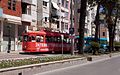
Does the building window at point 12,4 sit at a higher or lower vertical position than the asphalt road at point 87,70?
higher

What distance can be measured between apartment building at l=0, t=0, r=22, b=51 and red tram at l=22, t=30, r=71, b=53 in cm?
523

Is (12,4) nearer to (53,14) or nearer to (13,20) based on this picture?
(13,20)

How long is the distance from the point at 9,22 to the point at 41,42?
25.1ft

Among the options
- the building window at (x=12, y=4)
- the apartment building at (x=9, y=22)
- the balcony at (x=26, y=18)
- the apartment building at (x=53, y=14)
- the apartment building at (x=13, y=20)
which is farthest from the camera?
the apartment building at (x=53, y=14)

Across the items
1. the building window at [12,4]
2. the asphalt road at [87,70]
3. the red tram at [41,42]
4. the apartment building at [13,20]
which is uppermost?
the building window at [12,4]

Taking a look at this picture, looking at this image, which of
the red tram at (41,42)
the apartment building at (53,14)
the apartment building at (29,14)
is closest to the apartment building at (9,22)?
the apartment building at (29,14)

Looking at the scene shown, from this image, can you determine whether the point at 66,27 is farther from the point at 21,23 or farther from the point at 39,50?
the point at 39,50

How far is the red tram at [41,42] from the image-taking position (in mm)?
46438

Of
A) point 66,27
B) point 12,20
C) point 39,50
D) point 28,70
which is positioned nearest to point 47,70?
point 28,70

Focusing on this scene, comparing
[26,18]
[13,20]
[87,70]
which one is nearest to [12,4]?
[13,20]

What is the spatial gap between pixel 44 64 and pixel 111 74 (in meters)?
3.99

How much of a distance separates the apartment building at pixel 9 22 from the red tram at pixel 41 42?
5228 millimetres

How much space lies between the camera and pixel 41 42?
4766 cm

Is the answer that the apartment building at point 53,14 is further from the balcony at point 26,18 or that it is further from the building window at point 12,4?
the building window at point 12,4
